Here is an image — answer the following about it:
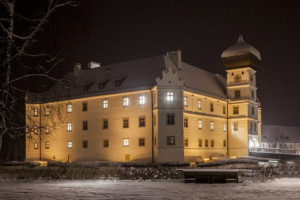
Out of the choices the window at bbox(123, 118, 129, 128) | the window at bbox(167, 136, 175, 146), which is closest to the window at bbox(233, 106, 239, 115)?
the window at bbox(167, 136, 175, 146)

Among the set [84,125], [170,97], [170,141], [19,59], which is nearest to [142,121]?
[170,141]

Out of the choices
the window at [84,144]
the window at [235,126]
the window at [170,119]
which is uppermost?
the window at [170,119]

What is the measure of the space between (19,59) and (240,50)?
41.3 metres

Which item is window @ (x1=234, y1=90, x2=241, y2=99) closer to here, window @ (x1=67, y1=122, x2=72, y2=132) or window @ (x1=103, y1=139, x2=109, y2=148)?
window @ (x1=103, y1=139, x2=109, y2=148)

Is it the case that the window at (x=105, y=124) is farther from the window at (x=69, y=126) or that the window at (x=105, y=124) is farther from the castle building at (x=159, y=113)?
the window at (x=69, y=126)

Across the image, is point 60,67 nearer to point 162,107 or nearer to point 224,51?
point 162,107

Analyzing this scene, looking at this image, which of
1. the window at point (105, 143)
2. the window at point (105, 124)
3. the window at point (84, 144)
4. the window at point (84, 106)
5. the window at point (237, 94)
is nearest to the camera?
the window at point (105, 143)

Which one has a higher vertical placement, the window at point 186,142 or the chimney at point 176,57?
the chimney at point 176,57

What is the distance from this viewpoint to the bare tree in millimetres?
13148

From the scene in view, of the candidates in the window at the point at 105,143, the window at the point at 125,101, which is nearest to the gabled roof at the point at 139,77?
the window at the point at 125,101

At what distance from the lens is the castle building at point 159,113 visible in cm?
4166

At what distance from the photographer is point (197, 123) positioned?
46.1 meters

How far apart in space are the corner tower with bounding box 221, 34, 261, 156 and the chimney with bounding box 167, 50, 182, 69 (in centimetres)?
905

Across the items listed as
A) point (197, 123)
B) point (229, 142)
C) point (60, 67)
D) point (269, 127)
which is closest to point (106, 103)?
point (197, 123)
